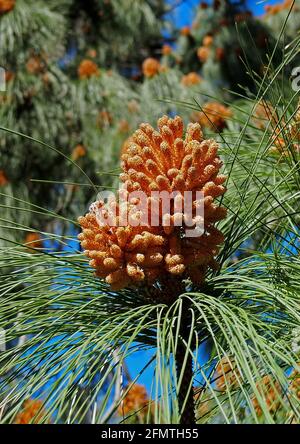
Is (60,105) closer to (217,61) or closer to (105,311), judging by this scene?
(217,61)

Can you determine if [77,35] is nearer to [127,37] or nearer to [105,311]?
[127,37]

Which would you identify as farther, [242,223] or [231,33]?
[231,33]

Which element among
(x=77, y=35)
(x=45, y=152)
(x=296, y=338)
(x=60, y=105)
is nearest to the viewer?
(x=296, y=338)

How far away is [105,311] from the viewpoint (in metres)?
0.61

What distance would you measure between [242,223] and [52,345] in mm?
200

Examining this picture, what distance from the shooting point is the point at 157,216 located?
57cm

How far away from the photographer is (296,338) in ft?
1.87

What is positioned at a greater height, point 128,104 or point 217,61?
point 217,61

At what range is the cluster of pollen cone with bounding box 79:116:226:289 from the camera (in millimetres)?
561

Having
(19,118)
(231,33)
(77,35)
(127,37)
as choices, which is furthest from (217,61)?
(19,118)

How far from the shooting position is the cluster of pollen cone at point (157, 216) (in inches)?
22.1
